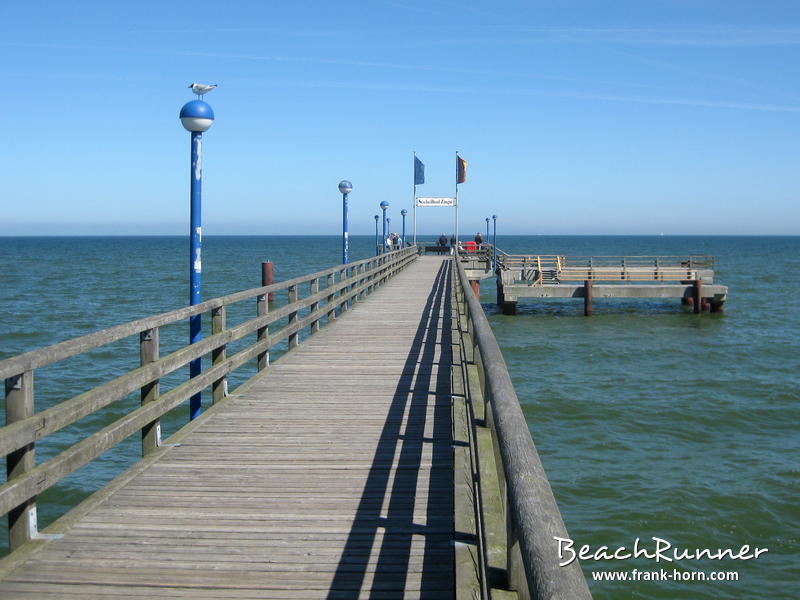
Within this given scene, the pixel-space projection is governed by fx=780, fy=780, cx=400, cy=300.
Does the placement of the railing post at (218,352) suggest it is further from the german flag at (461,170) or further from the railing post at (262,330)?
the german flag at (461,170)

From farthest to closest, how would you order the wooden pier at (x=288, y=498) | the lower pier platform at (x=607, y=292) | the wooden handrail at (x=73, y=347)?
the lower pier platform at (x=607, y=292)
the wooden handrail at (x=73, y=347)
the wooden pier at (x=288, y=498)

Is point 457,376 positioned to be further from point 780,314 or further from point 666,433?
point 780,314

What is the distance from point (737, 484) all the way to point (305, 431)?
751 cm

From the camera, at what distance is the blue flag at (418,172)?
131 feet

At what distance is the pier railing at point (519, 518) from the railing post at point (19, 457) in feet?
8.00

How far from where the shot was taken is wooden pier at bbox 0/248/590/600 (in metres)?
3.19

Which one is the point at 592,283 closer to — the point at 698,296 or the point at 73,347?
the point at 698,296

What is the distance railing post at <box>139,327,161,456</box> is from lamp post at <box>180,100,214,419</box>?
2008mm

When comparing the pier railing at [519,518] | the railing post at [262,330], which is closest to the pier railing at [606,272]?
the railing post at [262,330]

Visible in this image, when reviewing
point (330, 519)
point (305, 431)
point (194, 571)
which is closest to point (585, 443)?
point (305, 431)

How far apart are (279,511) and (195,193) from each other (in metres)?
4.64

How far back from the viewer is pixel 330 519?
4602 millimetres

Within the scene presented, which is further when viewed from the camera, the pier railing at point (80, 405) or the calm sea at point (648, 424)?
the calm sea at point (648, 424)

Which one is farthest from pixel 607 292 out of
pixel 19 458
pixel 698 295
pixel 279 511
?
pixel 19 458
